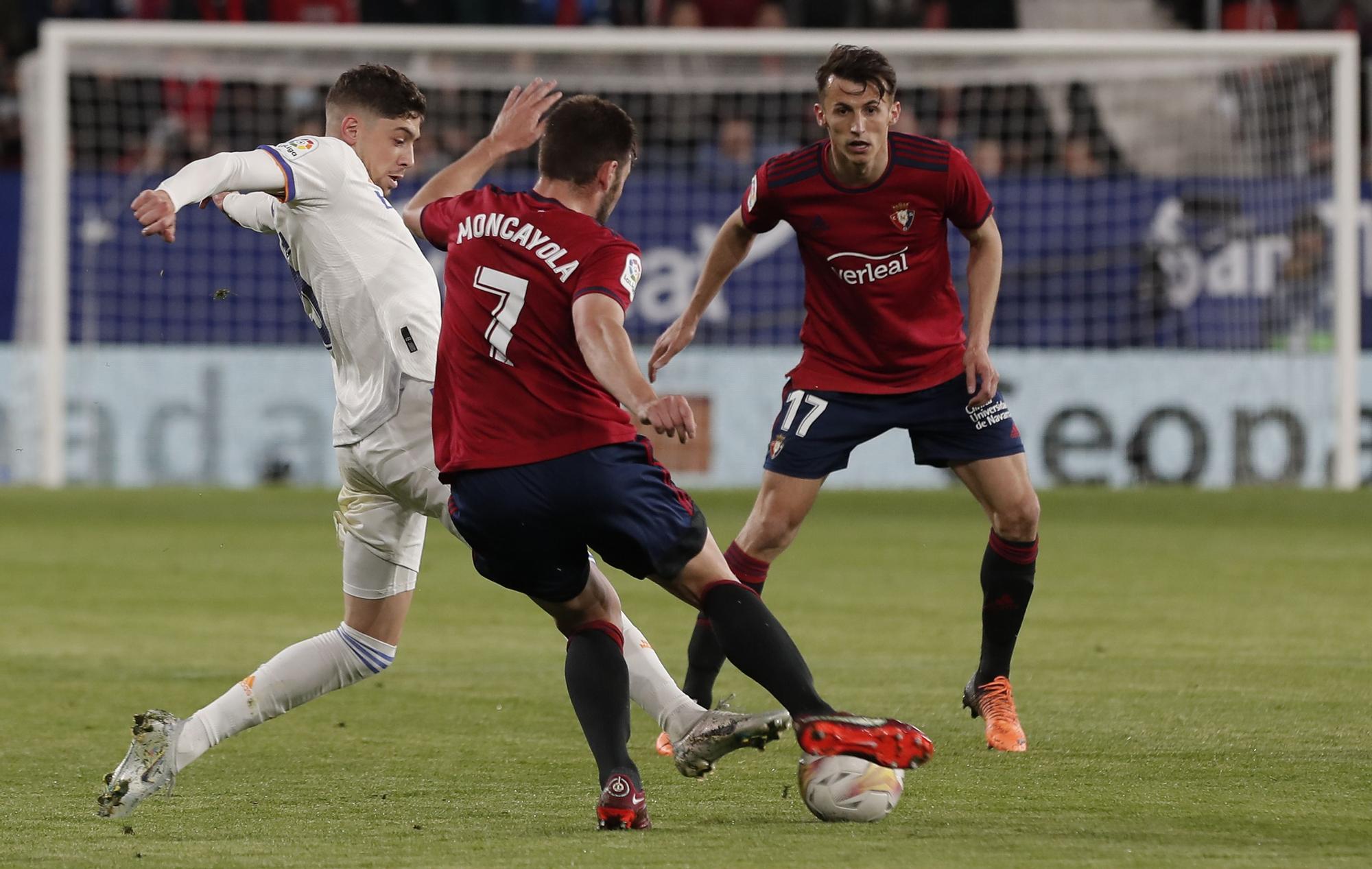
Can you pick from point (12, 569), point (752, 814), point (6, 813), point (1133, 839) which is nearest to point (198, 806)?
point (6, 813)

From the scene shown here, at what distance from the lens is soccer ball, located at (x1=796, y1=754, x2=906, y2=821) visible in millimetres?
4484

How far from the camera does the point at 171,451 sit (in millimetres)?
14789

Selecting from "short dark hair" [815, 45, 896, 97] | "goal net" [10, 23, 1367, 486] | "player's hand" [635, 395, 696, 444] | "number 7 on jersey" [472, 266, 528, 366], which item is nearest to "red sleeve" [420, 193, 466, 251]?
"number 7 on jersey" [472, 266, 528, 366]

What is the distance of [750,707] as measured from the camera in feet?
21.6

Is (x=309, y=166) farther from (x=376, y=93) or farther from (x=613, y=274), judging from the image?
(x=613, y=274)

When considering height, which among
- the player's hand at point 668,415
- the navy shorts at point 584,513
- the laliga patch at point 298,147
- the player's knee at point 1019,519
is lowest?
the player's knee at point 1019,519

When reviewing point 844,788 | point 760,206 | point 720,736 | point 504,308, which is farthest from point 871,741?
point 760,206

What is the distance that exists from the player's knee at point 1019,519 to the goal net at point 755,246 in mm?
8563

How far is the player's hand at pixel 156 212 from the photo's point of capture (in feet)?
14.5

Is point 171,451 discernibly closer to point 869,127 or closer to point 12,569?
point 12,569

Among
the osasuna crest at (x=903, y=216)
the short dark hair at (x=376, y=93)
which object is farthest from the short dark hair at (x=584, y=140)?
the osasuna crest at (x=903, y=216)

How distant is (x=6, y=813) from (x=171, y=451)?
33.8ft

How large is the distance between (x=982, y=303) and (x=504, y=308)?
1896mm

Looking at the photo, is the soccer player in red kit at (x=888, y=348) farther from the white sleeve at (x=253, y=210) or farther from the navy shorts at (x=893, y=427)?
the white sleeve at (x=253, y=210)
